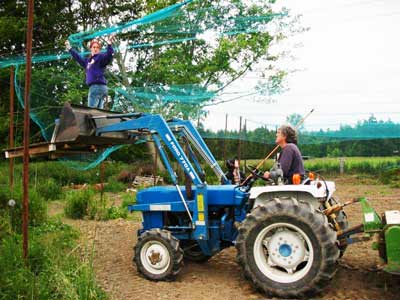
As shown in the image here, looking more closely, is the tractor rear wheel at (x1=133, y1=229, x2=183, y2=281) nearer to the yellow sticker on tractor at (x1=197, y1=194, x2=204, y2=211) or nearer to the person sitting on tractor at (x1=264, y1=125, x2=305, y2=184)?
the yellow sticker on tractor at (x1=197, y1=194, x2=204, y2=211)

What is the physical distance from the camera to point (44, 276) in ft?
12.3

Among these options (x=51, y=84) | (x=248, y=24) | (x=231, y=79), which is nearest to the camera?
(x=248, y=24)

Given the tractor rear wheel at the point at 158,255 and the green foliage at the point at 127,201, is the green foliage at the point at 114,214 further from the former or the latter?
the tractor rear wheel at the point at 158,255

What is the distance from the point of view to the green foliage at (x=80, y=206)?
25.7ft

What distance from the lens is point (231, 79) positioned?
12.7 meters

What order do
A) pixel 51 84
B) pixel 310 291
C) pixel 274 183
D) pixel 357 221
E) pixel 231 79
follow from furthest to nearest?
pixel 231 79, pixel 51 84, pixel 357 221, pixel 274 183, pixel 310 291

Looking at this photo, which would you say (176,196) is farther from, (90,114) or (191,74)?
(191,74)

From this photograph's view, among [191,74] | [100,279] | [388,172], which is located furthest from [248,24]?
[388,172]

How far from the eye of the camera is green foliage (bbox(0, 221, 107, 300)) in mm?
3408

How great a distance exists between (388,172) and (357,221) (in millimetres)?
7174

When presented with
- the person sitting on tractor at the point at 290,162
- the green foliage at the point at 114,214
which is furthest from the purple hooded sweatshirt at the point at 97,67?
the green foliage at the point at 114,214

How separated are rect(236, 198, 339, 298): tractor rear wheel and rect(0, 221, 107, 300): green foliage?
135cm

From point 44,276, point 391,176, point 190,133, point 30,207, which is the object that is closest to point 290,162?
point 190,133

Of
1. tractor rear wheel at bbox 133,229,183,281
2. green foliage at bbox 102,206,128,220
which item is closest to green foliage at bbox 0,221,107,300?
tractor rear wheel at bbox 133,229,183,281
